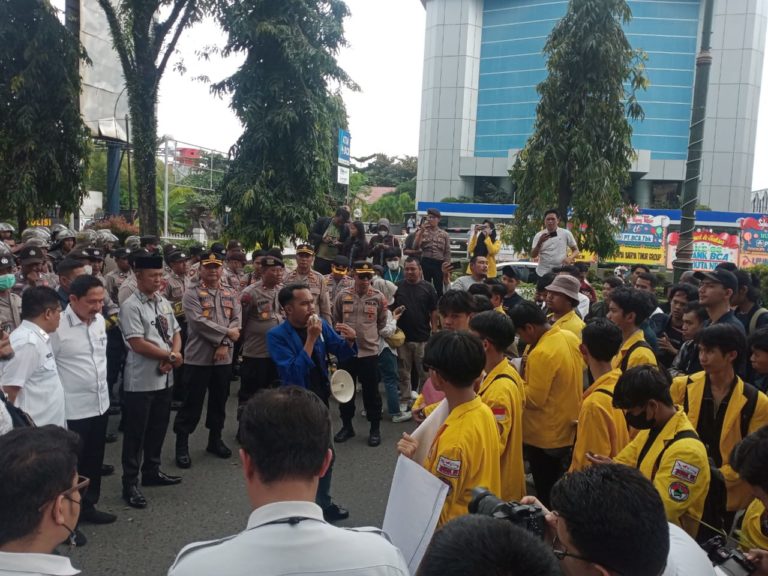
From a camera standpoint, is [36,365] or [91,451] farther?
[91,451]

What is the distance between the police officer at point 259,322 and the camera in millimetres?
6418

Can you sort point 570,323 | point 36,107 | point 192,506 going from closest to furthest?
1. point 570,323
2. point 192,506
3. point 36,107

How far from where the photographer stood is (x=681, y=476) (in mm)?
2580

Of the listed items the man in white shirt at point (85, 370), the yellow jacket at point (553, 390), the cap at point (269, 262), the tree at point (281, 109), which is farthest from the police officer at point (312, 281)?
the tree at point (281, 109)

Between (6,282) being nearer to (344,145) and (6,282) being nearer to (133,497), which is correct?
(133,497)

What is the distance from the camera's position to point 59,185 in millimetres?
12125

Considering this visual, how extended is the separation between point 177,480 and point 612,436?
3.69 m

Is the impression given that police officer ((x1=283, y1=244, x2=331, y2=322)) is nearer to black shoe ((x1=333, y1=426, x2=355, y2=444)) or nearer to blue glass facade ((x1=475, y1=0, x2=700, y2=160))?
black shoe ((x1=333, y1=426, x2=355, y2=444))

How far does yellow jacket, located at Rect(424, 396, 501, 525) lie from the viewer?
250 centimetres

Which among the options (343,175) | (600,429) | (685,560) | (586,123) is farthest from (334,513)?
(343,175)

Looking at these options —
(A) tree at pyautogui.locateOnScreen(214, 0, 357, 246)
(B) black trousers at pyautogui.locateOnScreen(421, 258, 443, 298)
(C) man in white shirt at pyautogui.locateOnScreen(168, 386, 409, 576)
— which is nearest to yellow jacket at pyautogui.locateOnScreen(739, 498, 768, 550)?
(C) man in white shirt at pyautogui.locateOnScreen(168, 386, 409, 576)

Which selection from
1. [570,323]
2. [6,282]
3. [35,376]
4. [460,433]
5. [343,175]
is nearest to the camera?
[460,433]

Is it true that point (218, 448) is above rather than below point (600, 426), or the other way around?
below

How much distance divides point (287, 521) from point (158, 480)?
4.16 m
